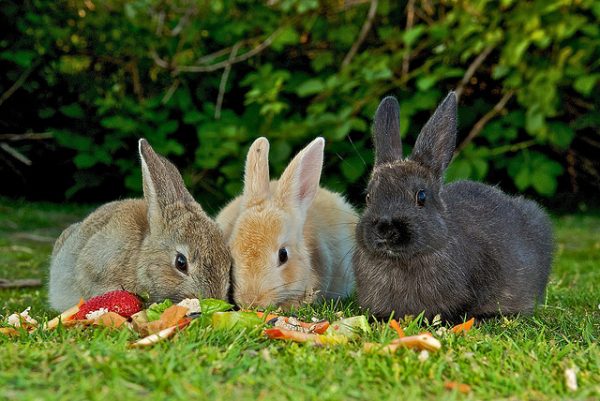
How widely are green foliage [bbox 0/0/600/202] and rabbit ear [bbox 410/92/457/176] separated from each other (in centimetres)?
369

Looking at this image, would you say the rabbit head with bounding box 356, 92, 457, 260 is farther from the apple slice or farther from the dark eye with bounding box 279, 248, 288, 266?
the apple slice

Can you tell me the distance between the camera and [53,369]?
305cm

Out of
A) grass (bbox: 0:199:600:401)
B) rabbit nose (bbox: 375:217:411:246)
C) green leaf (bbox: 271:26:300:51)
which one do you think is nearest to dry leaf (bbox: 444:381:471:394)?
grass (bbox: 0:199:600:401)

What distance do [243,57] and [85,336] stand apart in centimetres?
588

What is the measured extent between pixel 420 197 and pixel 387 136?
48cm

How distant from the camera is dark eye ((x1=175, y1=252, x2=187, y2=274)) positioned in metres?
4.45

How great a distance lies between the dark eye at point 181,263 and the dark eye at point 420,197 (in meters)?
1.30

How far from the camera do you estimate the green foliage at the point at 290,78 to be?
8.20 meters

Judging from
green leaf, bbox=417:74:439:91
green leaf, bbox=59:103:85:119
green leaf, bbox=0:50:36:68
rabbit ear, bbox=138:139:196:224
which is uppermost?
green leaf, bbox=0:50:36:68

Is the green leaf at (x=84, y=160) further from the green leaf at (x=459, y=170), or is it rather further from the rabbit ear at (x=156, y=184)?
the rabbit ear at (x=156, y=184)

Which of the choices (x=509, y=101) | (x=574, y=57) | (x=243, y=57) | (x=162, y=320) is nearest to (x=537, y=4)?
(x=574, y=57)

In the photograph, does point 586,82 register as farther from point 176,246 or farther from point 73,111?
point 73,111

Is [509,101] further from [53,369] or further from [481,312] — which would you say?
[53,369]

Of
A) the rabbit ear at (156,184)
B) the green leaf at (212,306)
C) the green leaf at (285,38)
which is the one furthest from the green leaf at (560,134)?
the green leaf at (212,306)
